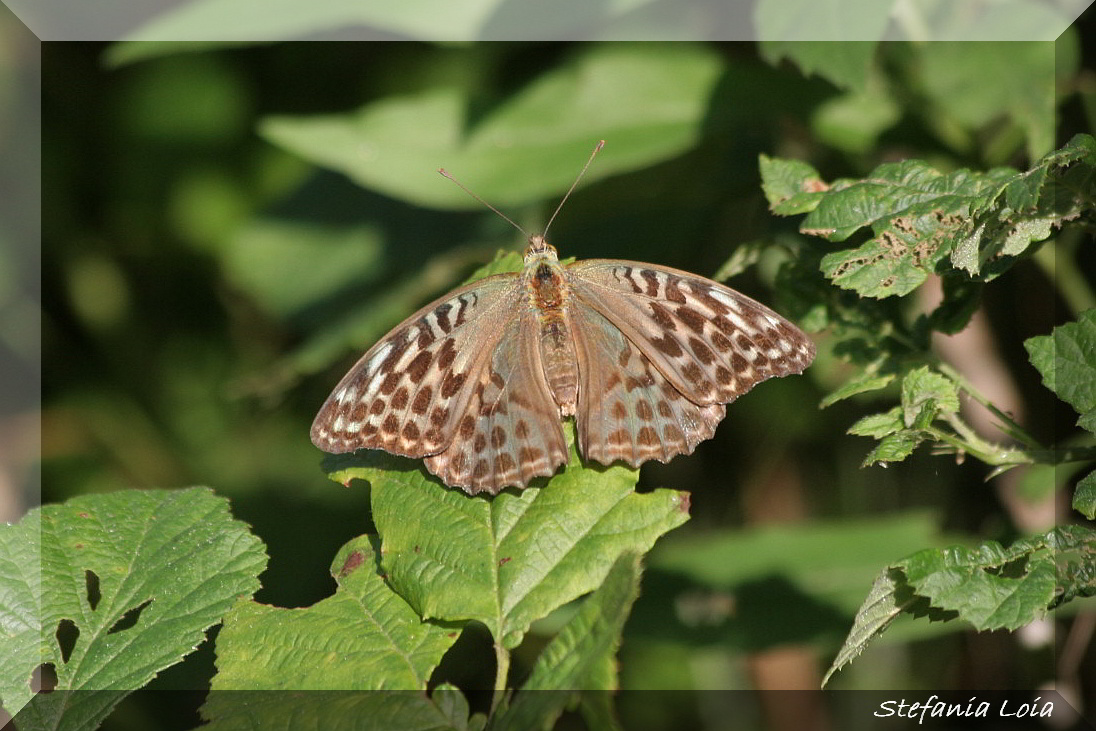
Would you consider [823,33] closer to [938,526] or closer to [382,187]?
[382,187]

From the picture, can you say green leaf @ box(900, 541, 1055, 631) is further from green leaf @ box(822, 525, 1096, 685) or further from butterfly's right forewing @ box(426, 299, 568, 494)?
butterfly's right forewing @ box(426, 299, 568, 494)

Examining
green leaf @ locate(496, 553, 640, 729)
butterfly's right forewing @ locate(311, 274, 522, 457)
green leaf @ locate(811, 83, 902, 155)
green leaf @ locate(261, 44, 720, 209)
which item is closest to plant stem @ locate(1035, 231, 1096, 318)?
green leaf @ locate(811, 83, 902, 155)

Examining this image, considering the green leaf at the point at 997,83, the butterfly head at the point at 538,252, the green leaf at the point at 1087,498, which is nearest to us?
the green leaf at the point at 1087,498

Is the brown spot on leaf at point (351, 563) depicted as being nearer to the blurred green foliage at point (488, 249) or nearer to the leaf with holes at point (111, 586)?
the leaf with holes at point (111, 586)

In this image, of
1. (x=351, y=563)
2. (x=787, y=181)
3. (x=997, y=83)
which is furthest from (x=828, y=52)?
(x=351, y=563)

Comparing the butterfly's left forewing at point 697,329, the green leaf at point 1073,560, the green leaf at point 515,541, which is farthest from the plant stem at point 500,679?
the green leaf at point 1073,560
